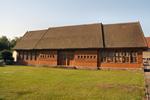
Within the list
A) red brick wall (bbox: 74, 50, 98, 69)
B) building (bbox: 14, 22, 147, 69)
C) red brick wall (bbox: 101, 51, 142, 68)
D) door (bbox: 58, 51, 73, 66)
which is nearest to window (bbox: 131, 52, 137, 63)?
building (bbox: 14, 22, 147, 69)

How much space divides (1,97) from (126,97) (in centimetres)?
657

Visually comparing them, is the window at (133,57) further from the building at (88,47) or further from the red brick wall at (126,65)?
the red brick wall at (126,65)

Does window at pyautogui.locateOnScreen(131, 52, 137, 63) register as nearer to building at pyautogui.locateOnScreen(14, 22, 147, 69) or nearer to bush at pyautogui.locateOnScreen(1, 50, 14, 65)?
building at pyautogui.locateOnScreen(14, 22, 147, 69)

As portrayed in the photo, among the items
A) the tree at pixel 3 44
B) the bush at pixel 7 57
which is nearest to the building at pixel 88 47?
the bush at pixel 7 57

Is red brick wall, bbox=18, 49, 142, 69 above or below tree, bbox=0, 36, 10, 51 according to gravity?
below

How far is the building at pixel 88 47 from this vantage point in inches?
1281

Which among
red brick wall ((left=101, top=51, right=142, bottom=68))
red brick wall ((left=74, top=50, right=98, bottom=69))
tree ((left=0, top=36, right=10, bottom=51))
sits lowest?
red brick wall ((left=101, top=51, right=142, bottom=68))

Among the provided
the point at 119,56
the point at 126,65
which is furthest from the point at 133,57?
the point at 119,56

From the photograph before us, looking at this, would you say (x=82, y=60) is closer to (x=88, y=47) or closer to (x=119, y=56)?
(x=88, y=47)

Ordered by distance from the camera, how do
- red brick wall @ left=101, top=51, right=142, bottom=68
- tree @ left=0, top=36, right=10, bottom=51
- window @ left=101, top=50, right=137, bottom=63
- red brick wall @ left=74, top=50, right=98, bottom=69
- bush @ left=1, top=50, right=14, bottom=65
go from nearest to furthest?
1. red brick wall @ left=101, top=51, right=142, bottom=68
2. window @ left=101, top=50, right=137, bottom=63
3. red brick wall @ left=74, top=50, right=98, bottom=69
4. bush @ left=1, top=50, right=14, bottom=65
5. tree @ left=0, top=36, right=10, bottom=51

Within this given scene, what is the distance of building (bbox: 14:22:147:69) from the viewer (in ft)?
107

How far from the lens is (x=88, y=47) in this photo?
1373 inches

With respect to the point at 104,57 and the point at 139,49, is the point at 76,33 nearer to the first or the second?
the point at 104,57

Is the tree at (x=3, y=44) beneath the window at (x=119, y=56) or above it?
above
